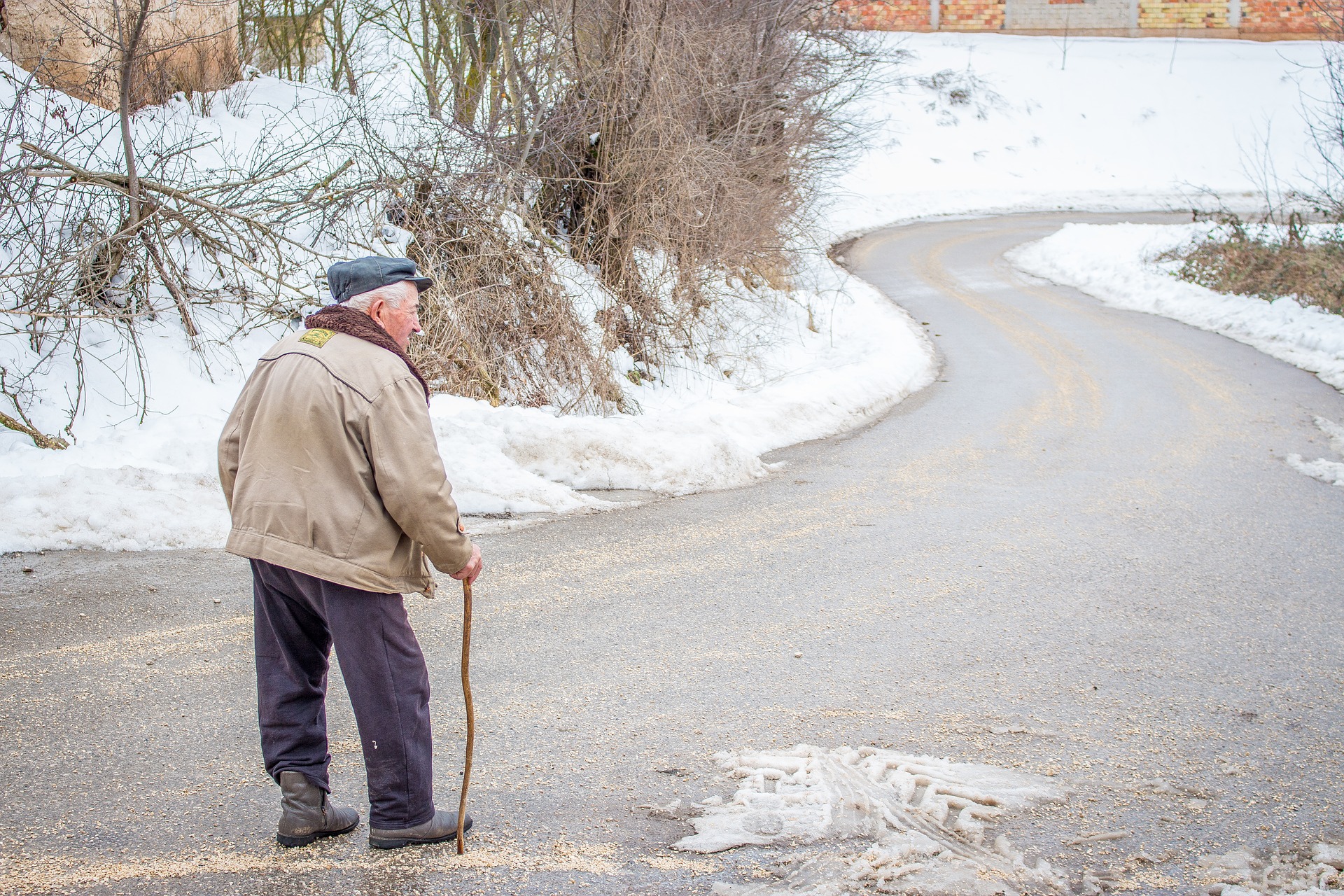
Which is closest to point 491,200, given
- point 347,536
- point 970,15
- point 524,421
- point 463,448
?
point 524,421

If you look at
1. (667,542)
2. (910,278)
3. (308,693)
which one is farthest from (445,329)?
(910,278)

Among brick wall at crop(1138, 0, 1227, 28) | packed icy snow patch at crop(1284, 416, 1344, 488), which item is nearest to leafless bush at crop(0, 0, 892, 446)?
packed icy snow patch at crop(1284, 416, 1344, 488)

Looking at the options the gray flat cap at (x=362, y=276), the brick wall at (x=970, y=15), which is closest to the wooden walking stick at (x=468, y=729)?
the gray flat cap at (x=362, y=276)

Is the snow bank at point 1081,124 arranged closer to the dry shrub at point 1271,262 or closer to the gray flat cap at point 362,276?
the dry shrub at point 1271,262

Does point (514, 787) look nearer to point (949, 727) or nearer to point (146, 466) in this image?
point (949, 727)

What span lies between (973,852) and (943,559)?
3.07 m

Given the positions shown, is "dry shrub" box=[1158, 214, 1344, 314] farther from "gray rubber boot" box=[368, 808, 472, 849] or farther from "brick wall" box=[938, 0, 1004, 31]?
"brick wall" box=[938, 0, 1004, 31]

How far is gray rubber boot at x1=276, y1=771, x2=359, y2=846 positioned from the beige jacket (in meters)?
0.72

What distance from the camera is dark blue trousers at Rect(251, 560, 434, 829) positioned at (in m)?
2.88

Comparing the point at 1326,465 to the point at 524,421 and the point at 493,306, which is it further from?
the point at 493,306

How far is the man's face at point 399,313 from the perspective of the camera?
3.02 m

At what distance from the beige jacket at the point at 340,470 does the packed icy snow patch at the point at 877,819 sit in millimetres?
1344

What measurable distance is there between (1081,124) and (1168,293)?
3107 centimetres

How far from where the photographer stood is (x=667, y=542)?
6363 millimetres
